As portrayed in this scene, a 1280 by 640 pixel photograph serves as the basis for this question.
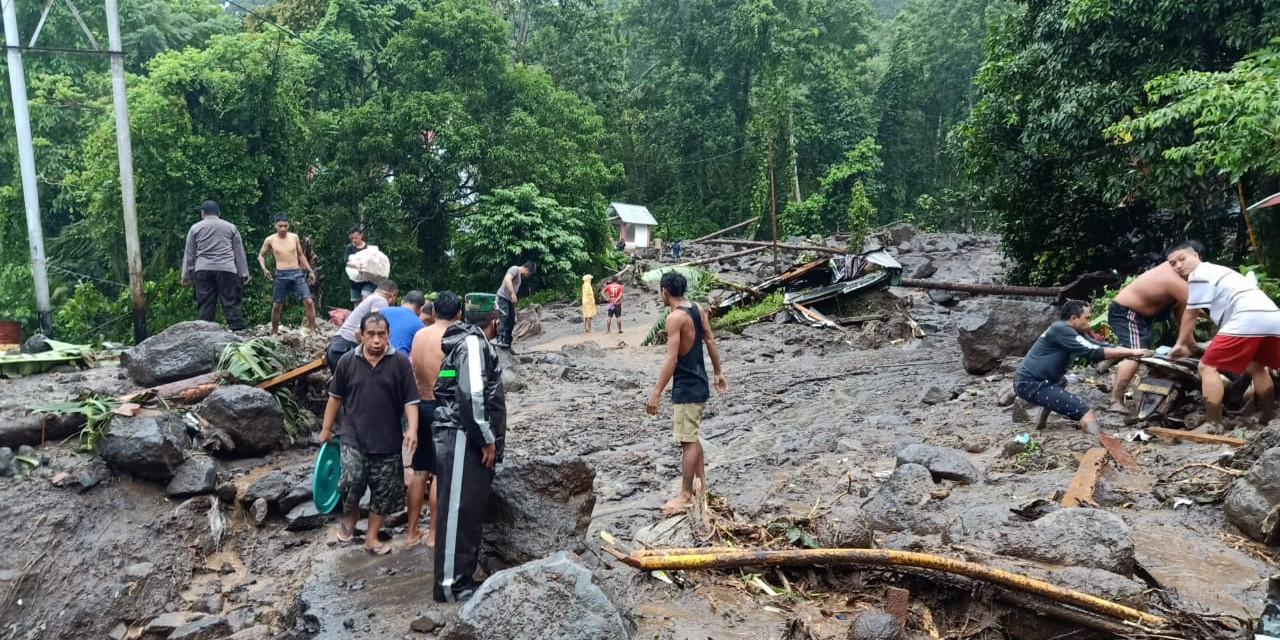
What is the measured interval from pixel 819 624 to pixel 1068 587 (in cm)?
122

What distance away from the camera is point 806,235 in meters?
40.3

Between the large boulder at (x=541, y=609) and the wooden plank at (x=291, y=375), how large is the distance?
20.2 feet

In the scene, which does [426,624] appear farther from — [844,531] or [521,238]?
[521,238]

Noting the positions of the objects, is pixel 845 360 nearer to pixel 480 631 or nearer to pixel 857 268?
pixel 857 268

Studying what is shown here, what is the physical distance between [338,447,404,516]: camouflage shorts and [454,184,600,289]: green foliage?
61.6ft

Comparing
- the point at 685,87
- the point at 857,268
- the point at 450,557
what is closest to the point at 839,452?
the point at 450,557

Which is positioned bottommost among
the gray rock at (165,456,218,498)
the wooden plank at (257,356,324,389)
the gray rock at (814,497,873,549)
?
the gray rock at (165,456,218,498)

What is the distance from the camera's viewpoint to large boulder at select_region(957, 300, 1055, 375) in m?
11.0

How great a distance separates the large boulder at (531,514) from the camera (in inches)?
205

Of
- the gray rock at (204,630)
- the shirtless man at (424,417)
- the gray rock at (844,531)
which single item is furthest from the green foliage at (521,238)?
the gray rock at (844,531)

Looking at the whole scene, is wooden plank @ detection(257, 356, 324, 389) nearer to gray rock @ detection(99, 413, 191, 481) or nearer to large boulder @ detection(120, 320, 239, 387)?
large boulder @ detection(120, 320, 239, 387)

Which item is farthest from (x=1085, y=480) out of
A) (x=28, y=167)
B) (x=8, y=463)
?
(x=28, y=167)

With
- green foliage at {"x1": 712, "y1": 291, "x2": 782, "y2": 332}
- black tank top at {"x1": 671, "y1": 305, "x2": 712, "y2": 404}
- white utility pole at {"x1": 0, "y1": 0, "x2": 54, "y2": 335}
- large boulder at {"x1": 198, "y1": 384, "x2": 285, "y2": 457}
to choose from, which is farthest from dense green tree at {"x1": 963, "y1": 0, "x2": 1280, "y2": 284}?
white utility pole at {"x1": 0, "y1": 0, "x2": 54, "y2": 335}

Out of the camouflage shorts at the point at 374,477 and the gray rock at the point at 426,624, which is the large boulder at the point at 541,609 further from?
the camouflage shorts at the point at 374,477
